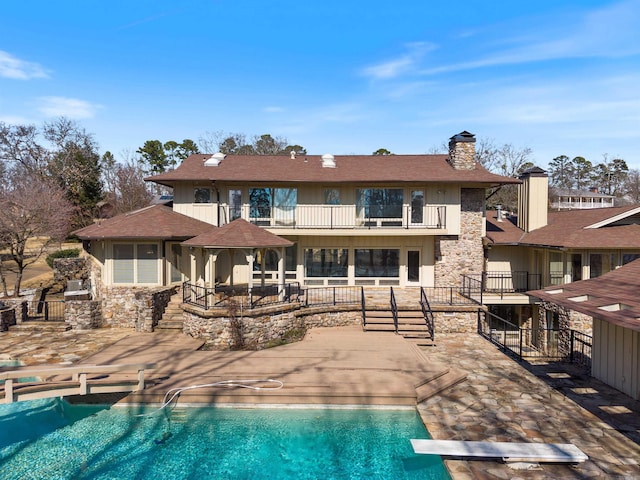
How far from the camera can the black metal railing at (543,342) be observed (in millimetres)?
12298

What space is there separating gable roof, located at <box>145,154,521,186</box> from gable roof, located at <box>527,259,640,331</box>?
26.0 ft

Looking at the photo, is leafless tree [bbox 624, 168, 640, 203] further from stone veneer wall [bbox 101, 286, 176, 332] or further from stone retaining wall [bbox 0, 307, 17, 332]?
stone retaining wall [bbox 0, 307, 17, 332]

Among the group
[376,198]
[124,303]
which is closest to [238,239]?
[124,303]

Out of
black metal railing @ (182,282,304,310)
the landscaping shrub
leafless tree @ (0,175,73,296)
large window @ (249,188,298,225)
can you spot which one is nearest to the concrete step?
black metal railing @ (182,282,304,310)

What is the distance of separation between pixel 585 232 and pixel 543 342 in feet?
16.5

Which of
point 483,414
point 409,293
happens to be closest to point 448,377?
point 483,414

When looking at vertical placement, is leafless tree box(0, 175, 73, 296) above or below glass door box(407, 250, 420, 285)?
above

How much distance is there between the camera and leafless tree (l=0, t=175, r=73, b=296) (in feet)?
65.4

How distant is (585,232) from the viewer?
1645cm

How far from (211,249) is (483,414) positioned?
1001 cm

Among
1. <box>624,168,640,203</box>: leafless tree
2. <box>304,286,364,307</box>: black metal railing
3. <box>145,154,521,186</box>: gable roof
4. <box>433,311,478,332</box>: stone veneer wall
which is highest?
<box>624,168,640,203</box>: leafless tree

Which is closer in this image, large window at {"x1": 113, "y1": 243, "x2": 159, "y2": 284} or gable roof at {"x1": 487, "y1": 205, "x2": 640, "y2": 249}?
gable roof at {"x1": 487, "y1": 205, "x2": 640, "y2": 249}

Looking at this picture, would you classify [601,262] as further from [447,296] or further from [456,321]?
[456,321]

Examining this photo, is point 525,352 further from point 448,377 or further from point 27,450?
point 27,450
